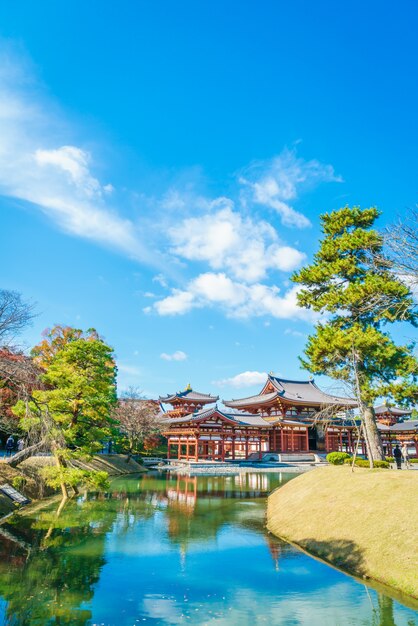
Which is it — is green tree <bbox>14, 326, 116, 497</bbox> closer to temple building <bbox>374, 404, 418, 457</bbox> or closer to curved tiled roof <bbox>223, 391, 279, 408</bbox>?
curved tiled roof <bbox>223, 391, 279, 408</bbox>

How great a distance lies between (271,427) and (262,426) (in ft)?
4.89

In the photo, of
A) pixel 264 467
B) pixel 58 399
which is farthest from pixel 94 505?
Answer: pixel 264 467

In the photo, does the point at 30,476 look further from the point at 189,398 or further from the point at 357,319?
the point at 189,398

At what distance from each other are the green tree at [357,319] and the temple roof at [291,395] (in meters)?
27.2

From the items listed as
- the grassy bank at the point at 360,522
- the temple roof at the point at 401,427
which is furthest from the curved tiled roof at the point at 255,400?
the grassy bank at the point at 360,522

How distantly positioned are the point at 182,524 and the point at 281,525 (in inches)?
154

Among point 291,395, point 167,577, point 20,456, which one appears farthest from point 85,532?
point 291,395

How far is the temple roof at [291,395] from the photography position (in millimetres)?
50000


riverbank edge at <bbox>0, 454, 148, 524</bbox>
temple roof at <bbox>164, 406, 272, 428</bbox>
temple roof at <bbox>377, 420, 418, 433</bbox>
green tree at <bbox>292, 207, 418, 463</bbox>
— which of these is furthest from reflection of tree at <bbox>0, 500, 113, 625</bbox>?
temple roof at <bbox>377, 420, 418, 433</bbox>

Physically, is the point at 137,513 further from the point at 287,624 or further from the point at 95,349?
the point at 287,624

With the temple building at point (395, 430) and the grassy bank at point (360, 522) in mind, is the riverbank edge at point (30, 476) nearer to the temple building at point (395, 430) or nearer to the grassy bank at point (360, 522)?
the grassy bank at point (360, 522)

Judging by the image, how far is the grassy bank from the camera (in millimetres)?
10414

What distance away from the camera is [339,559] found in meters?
11.7

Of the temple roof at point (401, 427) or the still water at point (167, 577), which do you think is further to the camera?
the temple roof at point (401, 427)
